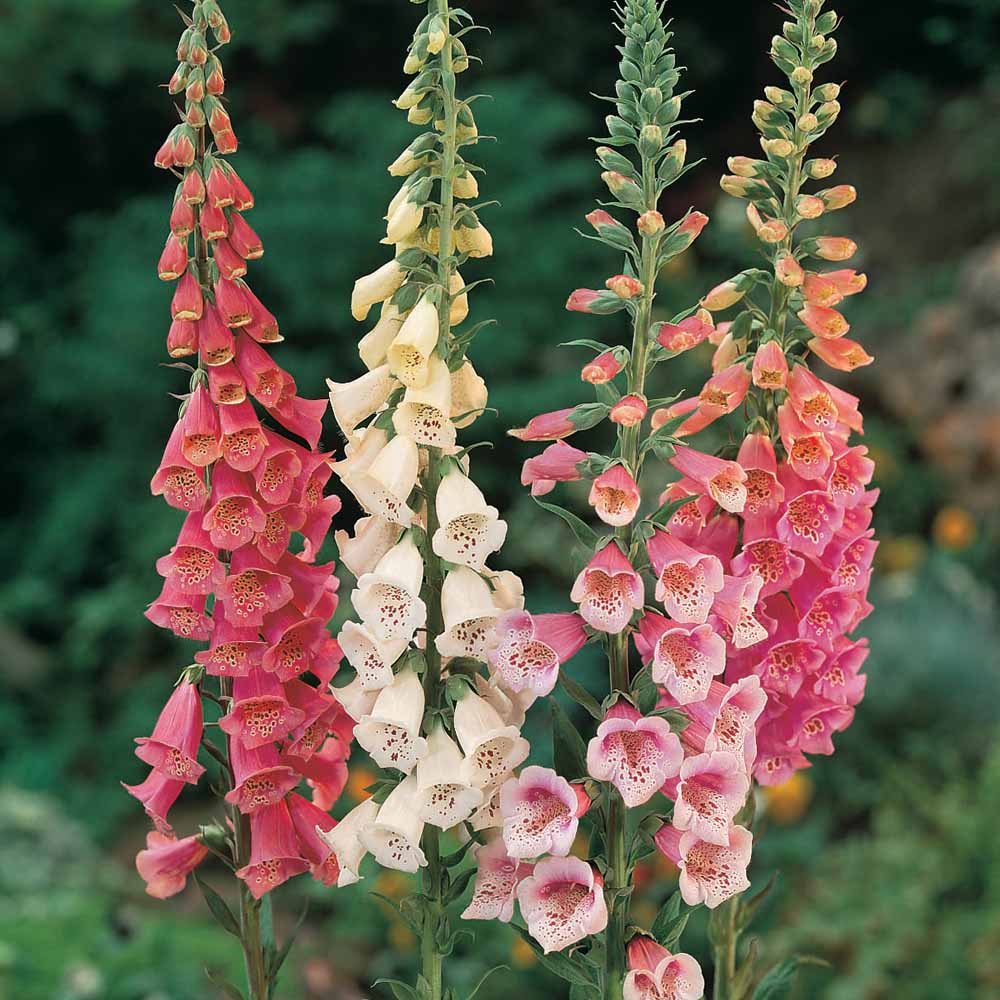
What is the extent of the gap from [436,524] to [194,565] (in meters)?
0.24

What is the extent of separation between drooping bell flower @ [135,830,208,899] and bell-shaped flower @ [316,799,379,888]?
10.4 inches

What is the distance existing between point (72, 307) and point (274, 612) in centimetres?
535

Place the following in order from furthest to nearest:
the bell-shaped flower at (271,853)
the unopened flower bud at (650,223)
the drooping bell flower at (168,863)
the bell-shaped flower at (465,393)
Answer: the drooping bell flower at (168,863)
the bell-shaped flower at (271,853)
the bell-shaped flower at (465,393)
the unopened flower bud at (650,223)

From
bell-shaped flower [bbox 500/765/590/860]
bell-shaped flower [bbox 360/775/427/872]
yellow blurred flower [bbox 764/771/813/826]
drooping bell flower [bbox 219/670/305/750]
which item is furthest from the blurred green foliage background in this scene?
bell-shaped flower [bbox 500/765/590/860]

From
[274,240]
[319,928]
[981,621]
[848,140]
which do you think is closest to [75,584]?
[274,240]

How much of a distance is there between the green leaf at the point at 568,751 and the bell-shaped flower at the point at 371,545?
8.3 inches

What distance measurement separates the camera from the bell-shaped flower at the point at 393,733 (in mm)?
1104

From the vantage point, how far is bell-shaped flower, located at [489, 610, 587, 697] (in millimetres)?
1065

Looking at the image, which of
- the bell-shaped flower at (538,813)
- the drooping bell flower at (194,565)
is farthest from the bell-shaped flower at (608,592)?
the drooping bell flower at (194,565)

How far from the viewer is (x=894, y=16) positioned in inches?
244

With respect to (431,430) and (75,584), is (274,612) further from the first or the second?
(75,584)

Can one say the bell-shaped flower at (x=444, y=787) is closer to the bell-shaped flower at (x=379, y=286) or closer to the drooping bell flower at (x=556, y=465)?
the drooping bell flower at (x=556, y=465)

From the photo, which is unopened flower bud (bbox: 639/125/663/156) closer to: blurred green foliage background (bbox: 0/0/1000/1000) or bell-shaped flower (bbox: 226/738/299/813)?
bell-shaped flower (bbox: 226/738/299/813)

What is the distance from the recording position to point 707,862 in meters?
1.15
